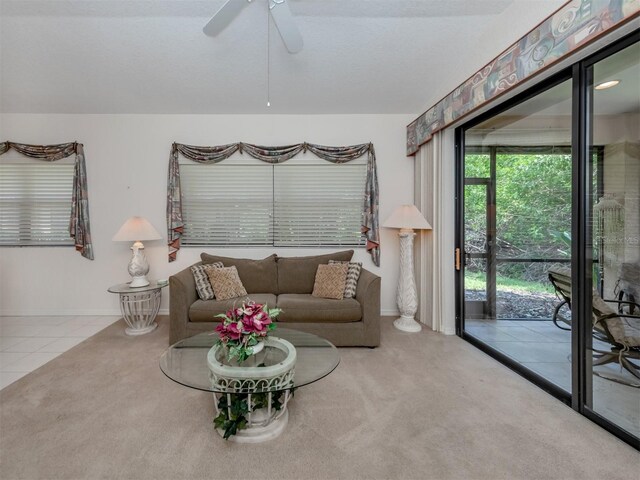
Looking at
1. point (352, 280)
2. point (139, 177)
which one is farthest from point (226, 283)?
point (139, 177)

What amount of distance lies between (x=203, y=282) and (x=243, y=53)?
2.21 m

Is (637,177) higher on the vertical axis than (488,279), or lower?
higher

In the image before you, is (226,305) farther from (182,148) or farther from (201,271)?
(182,148)

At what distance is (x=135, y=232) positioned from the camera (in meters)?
3.09

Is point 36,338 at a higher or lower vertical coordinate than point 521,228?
lower

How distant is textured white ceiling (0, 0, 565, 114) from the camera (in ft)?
6.29

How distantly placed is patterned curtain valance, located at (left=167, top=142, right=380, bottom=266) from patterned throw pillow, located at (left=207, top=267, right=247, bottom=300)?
1.01 m

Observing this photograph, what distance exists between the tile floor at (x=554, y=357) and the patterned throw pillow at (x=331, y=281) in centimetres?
138

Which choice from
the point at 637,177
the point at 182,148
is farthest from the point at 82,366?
the point at 637,177

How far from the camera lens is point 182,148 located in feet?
11.5

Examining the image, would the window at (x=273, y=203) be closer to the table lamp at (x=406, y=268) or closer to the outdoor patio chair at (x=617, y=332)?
the table lamp at (x=406, y=268)

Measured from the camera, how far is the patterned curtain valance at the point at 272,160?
11.4 ft

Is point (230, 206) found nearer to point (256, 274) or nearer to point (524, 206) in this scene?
point (256, 274)

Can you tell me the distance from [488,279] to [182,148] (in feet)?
12.7
